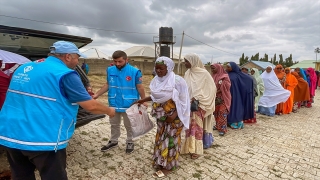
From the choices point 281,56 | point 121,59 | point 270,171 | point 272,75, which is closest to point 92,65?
point 272,75

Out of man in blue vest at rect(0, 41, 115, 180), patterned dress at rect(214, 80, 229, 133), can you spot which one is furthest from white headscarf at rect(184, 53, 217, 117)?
man in blue vest at rect(0, 41, 115, 180)

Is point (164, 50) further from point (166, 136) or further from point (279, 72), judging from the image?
point (166, 136)

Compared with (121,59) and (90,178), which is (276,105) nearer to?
(121,59)

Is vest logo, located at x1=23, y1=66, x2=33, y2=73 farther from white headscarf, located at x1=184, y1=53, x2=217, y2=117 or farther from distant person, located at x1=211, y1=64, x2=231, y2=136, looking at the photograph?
distant person, located at x1=211, y1=64, x2=231, y2=136

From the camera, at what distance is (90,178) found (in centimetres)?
285

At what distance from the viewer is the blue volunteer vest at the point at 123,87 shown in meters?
3.34

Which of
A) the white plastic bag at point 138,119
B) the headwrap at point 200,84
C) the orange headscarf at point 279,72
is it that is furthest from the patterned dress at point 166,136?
the orange headscarf at point 279,72

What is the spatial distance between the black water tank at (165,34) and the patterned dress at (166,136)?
19811mm

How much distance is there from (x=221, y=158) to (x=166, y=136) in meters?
1.34

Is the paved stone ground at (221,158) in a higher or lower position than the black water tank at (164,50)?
lower

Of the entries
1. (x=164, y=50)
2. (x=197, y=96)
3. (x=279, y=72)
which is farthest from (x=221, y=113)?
(x=164, y=50)

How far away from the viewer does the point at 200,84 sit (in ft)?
11.5

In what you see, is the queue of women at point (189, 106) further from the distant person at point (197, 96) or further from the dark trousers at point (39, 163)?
the dark trousers at point (39, 163)

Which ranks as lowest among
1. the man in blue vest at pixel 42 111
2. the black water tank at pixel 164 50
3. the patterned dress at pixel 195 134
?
the patterned dress at pixel 195 134
